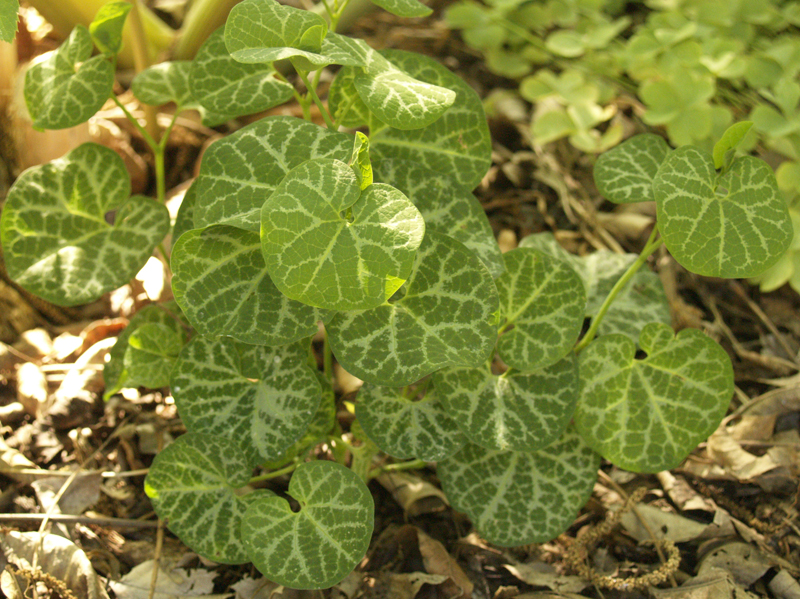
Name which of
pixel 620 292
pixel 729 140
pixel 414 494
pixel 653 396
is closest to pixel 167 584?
pixel 414 494

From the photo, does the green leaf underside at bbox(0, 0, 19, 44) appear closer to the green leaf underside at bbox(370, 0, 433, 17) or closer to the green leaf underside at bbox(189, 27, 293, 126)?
the green leaf underside at bbox(189, 27, 293, 126)

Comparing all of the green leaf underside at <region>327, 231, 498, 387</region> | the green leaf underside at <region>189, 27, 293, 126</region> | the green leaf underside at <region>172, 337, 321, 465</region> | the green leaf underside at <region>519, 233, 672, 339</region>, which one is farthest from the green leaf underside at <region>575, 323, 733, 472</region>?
the green leaf underside at <region>189, 27, 293, 126</region>

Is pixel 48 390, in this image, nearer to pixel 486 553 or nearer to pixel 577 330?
pixel 486 553

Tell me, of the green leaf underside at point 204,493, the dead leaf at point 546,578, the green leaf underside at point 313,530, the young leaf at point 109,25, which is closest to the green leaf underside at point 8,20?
the young leaf at point 109,25

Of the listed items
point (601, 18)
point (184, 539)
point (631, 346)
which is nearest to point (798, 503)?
point (631, 346)

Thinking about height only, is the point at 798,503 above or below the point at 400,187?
below
